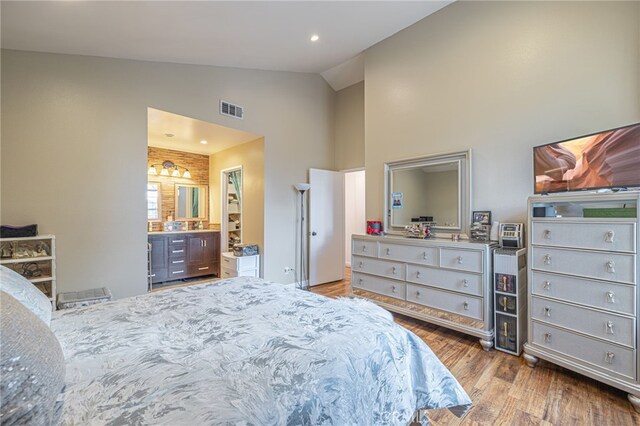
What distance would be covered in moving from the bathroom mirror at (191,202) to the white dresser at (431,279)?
11.6 ft

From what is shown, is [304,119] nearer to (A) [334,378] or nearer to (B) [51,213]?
(B) [51,213]

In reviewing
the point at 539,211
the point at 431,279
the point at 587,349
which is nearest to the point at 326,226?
the point at 431,279

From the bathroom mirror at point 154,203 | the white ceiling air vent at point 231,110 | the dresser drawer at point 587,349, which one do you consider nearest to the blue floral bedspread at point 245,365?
the dresser drawer at point 587,349

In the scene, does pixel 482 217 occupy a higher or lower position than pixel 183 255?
higher

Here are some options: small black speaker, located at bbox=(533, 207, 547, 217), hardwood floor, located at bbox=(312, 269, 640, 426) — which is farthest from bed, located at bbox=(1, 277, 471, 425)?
small black speaker, located at bbox=(533, 207, 547, 217)

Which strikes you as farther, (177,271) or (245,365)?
(177,271)

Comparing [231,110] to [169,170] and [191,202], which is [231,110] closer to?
[169,170]

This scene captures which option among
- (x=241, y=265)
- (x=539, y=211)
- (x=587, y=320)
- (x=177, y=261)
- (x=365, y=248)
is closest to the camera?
(x=587, y=320)

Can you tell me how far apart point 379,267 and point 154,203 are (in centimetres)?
430

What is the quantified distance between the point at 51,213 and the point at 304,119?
11.4ft

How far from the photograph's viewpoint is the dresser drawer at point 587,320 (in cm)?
177

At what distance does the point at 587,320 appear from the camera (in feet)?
6.33

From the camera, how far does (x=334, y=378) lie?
3.38 ft

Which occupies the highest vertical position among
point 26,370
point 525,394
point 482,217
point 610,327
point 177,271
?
point 482,217
